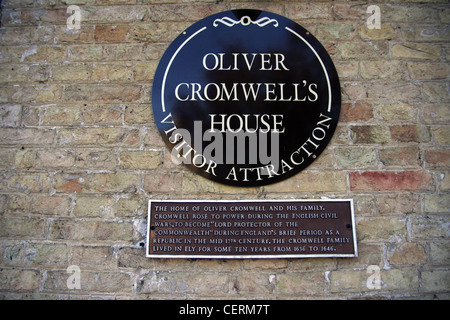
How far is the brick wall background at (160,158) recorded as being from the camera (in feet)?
7.34

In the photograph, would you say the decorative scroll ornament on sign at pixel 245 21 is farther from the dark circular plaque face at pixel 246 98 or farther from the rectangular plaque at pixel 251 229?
the rectangular plaque at pixel 251 229

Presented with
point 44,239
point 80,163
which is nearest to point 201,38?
point 80,163

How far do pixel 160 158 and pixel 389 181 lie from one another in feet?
5.30

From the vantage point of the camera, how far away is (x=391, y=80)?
101 inches

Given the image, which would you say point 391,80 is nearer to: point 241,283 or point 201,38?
point 201,38

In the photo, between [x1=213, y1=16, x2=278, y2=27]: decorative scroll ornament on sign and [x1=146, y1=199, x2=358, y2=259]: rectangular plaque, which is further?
[x1=213, y1=16, x2=278, y2=27]: decorative scroll ornament on sign

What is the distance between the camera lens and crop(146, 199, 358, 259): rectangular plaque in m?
2.23

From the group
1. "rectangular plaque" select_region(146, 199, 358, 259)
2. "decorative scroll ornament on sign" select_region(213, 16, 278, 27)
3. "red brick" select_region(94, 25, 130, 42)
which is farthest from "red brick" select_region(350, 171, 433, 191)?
"red brick" select_region(94, 25, 130, 42)

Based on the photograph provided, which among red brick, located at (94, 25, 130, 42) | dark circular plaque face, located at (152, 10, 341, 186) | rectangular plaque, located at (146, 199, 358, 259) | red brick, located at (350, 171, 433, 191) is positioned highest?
red brick, located at (94, 25, 130, 42)

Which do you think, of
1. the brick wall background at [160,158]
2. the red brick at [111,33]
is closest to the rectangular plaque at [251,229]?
the brick wall background at [160,158]

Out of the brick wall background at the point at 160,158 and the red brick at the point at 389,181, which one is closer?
the brick wall background at the point at 160,158

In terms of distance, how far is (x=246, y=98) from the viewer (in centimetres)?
254

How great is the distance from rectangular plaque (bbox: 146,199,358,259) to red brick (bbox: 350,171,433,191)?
0.18 meters

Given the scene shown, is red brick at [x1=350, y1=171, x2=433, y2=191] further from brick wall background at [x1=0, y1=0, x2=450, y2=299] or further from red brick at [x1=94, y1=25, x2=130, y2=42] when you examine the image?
red brick at [x1=94, y1=25, x2=130, y2=42]
